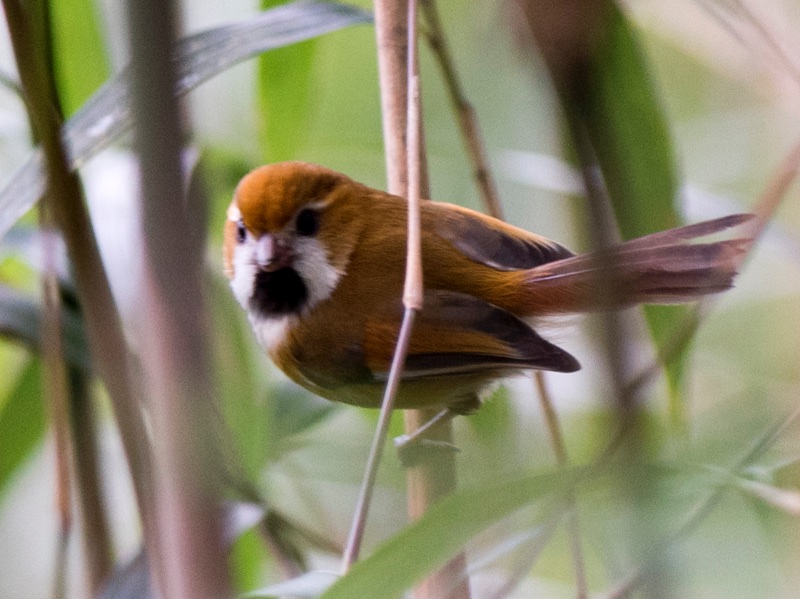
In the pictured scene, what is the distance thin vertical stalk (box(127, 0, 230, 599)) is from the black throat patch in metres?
0.88

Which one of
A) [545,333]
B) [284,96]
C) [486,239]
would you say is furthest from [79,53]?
[545,333]

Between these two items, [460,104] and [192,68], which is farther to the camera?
[460,104]

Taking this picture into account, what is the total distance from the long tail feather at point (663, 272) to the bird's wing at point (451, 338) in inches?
2.2

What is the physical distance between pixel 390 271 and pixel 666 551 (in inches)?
34.0

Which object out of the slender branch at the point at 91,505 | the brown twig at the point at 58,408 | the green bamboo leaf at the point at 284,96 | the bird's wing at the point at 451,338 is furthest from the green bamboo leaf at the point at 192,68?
the bird's wing at the point at 451,338

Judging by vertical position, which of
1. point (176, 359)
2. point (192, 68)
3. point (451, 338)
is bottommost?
point (451, 338)

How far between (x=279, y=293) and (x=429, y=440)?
13.3 inches

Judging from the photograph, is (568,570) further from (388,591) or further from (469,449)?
(388,591)

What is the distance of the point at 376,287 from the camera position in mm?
1239

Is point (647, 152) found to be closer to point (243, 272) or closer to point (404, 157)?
point (404, 157)

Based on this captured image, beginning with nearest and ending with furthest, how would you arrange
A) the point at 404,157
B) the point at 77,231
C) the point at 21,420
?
the point at 77,231 < the point at 404,157 < the point at 21,420

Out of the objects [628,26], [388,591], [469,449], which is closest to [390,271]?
[469,449]

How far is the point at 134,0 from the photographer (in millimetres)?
305

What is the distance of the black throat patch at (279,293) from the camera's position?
124cm
